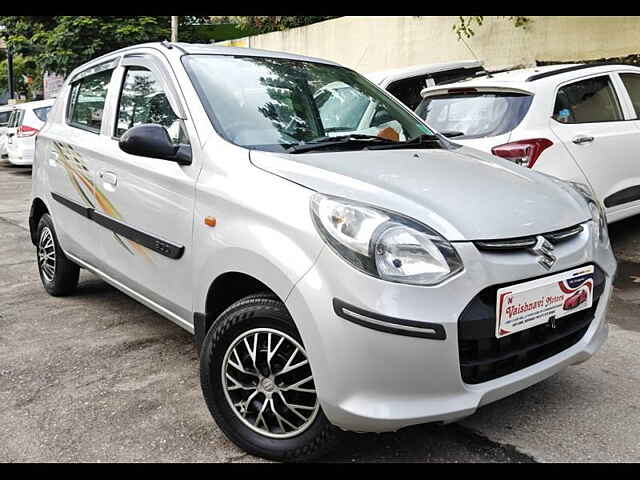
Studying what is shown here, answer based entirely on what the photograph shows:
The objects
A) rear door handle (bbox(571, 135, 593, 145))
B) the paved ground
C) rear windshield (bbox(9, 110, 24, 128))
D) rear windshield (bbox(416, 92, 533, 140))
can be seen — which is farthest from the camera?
rear windshield (bbox(9, 110, 24, 128))

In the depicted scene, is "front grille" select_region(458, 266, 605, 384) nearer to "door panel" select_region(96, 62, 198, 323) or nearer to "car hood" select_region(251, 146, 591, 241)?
"car hood" select_region(251, 146, 591, 241)

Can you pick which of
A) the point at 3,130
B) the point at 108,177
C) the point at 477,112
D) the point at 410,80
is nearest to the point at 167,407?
Answer: the point at 108,177

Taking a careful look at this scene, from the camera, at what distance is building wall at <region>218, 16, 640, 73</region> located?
9312mm

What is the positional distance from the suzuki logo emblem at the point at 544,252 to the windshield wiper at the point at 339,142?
3.24ft

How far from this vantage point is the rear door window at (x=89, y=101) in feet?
12.6

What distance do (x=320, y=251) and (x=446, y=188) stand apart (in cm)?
61

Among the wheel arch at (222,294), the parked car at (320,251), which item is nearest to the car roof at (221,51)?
the parked car at (320,251)

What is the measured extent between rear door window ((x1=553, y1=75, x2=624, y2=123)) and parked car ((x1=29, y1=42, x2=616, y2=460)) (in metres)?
2.02

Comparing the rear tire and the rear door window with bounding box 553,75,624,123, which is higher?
the rear door window with bounding box 553,75,624,123

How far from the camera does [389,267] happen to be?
2.10 m

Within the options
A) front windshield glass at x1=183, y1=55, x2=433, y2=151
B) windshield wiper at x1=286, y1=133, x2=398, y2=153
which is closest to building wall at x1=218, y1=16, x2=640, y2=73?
front windshield glass at x1=183, y1=55, x2=433, y2=151

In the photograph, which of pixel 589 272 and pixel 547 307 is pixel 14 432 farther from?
pixel 589 272
